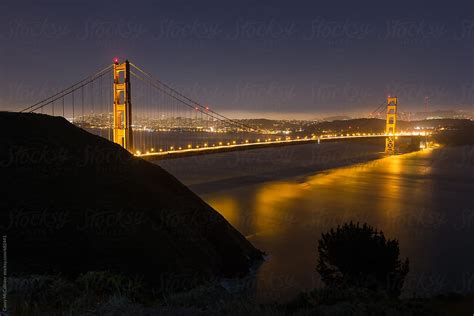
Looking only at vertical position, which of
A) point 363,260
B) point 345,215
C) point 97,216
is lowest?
point 345,215

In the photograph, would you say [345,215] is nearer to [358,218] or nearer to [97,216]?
[358,218]


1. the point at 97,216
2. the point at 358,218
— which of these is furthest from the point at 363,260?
the point at 358,218

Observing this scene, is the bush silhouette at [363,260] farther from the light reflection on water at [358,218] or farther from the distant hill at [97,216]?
the distant hill at [97,216]

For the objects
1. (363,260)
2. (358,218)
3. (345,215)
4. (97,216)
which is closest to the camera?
(363,260)

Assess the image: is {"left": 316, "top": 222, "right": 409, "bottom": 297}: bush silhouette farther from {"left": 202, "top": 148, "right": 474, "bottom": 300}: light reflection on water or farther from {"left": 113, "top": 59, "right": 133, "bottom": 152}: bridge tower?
{"left": 113, "top": 59, "right": 133, "bottom": 152}: bridge tower

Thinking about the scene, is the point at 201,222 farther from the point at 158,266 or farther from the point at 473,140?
the point at 473,140

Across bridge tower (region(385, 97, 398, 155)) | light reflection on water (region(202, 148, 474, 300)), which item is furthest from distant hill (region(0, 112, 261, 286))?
bridge tower (region(385, 97, 398, 155))
